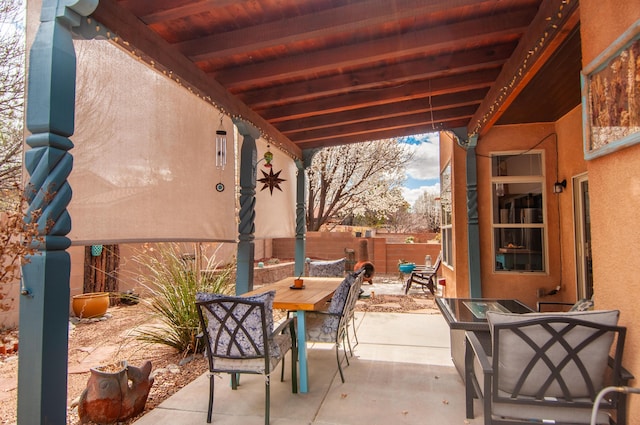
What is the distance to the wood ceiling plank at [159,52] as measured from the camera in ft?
7.38

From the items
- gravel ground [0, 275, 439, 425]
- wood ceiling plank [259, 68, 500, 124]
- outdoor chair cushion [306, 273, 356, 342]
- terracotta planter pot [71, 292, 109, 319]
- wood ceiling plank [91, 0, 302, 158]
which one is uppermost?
wood ceiling plank [259, 68, 500, 124]

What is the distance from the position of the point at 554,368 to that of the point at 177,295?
323cm

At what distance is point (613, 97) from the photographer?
6.01 ft

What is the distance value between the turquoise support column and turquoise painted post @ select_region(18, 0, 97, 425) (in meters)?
2.11

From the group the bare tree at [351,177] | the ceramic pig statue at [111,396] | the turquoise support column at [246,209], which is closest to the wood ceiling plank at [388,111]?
the turquoise support column at [246,209]

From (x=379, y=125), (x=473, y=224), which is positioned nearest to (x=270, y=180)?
(x=379, y=125)

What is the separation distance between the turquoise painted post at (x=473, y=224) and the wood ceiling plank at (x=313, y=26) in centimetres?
284

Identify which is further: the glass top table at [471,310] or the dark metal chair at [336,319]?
the dark metal chair at [336,319]

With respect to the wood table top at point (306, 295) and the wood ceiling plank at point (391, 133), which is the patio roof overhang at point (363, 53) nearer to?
the wood ceiling plank at point (391, 133)

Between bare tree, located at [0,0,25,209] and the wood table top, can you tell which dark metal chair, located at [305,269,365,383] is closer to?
the wood table top

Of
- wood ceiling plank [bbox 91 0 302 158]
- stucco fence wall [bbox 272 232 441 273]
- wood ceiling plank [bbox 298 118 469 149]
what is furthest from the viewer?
stucco fence wall [bbox 272 232 441 273]

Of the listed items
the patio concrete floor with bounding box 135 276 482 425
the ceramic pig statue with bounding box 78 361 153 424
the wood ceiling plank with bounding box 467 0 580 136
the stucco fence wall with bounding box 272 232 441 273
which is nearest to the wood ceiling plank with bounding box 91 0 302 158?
the ceramic pig statue with bounding box 78 361 153 424

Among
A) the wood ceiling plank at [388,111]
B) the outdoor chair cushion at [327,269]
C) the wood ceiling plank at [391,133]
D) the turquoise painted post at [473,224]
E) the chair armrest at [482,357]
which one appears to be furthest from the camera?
the outdoor chair cushion at [327,269]

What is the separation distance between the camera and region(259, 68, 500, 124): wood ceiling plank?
12.8ft
